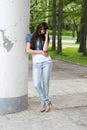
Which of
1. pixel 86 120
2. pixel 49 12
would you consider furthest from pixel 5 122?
pixel 49 12

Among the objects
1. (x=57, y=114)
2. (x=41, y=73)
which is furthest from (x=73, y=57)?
(x=57, y=114)

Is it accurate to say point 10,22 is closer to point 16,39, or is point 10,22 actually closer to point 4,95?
point 16,39

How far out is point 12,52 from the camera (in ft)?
26.3

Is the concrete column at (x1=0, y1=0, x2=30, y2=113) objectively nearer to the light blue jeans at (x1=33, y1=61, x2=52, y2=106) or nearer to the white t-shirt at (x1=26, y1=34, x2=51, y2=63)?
the white t-shirt at (x1=26, y1=34, x2=51, y2=63)

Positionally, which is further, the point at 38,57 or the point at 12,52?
the point at 38,57

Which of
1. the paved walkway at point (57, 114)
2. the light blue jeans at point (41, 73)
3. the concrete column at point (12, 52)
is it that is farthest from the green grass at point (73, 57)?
the concrete column at point (12, 52)

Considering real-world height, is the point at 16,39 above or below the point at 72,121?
above

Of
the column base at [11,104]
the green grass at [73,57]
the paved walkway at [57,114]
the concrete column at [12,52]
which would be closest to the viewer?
the paved walkway at [57,114]

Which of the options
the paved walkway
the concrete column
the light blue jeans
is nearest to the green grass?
the paved walkway

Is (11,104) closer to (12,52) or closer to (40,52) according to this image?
(12,52)

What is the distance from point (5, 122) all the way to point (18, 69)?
3.92 feet

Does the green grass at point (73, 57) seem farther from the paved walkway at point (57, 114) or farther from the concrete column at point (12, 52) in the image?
the concrete column at point (12, 52)

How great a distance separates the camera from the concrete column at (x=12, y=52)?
7883 mm

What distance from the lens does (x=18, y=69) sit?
26.6 feet
